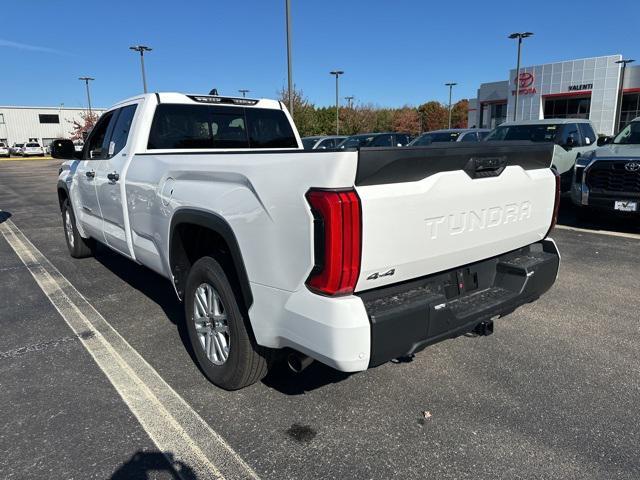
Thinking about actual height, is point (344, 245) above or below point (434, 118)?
below

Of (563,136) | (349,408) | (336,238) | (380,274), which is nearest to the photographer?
(336,238)

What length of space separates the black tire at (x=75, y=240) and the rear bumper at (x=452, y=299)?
5368 mm

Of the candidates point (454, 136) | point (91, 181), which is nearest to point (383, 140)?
point (454, 136)

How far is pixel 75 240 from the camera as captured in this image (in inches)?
262

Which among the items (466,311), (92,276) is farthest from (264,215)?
(92,276)

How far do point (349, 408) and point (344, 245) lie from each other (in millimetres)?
1293

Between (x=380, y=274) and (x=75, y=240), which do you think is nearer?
(x=380, y=274)

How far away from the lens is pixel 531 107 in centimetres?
4312

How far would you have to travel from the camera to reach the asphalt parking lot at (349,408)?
2457 mm

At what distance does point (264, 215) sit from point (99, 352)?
224cm

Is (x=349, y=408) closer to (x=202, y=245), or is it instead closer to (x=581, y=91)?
(x=202, y=245)

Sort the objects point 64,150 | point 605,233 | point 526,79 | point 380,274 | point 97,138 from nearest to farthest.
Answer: point 380,274
point 97,138
point 64,150
point 605,233
point 526,79

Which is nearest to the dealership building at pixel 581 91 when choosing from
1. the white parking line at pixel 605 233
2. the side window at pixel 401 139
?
the side window at pixel 401 139

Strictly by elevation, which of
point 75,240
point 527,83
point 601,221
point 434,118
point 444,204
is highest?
point 527,83
